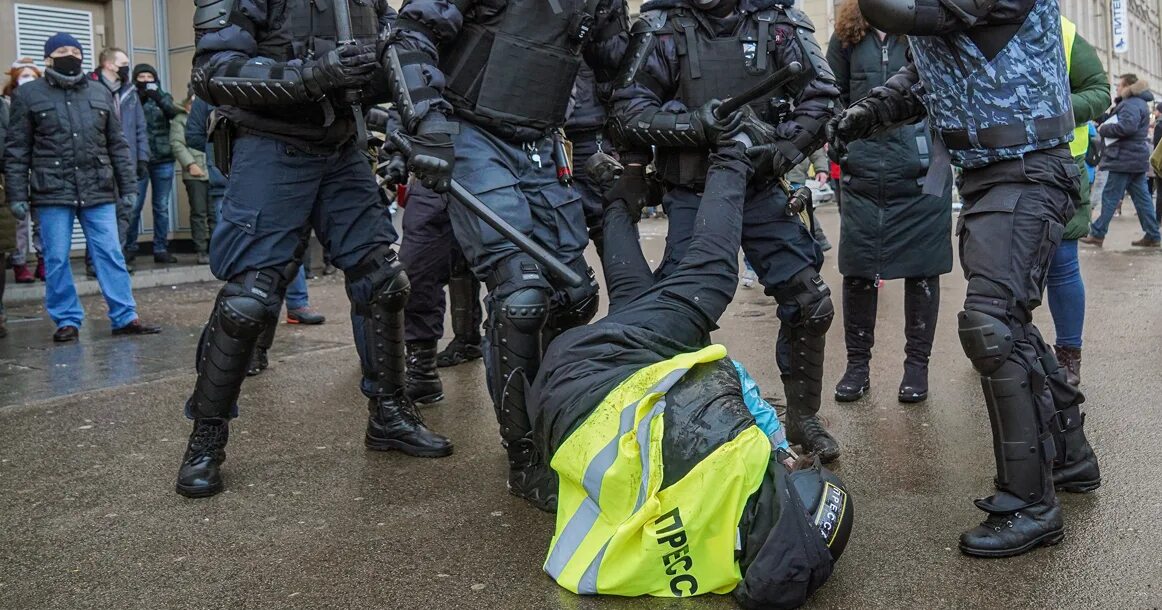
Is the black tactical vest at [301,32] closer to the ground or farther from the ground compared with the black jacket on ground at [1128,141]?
farther from the ground

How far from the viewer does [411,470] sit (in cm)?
450

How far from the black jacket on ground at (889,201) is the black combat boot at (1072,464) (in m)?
1.72

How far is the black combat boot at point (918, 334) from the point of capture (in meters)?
5.52

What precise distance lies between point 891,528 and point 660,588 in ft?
3.13

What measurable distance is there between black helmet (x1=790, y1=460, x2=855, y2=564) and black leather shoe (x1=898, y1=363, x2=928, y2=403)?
7.85ft

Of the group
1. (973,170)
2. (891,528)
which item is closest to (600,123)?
(973,170)

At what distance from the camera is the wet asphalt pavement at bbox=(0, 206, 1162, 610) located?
3242 millimetres

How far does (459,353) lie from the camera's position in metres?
6.73

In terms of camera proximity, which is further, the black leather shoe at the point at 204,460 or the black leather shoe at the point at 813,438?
the black leather shoe at the point at 813,438

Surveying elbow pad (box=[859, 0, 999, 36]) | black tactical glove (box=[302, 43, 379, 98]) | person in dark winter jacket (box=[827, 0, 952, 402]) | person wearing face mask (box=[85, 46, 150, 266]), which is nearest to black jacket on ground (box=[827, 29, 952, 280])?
person in dark winter jacket (box=[827, 0, 952, 402])

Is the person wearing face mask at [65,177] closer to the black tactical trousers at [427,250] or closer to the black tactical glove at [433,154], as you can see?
the black tactical trousers at [427,250]

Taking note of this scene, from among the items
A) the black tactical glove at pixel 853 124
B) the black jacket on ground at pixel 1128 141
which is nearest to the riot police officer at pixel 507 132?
the black tactical glove at pixel 853 124

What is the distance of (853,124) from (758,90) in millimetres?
399

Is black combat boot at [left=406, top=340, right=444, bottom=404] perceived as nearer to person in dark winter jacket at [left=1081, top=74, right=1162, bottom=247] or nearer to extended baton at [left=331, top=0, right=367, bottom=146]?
extended baton at [left=331, top=0, right=367, bottom=146]
